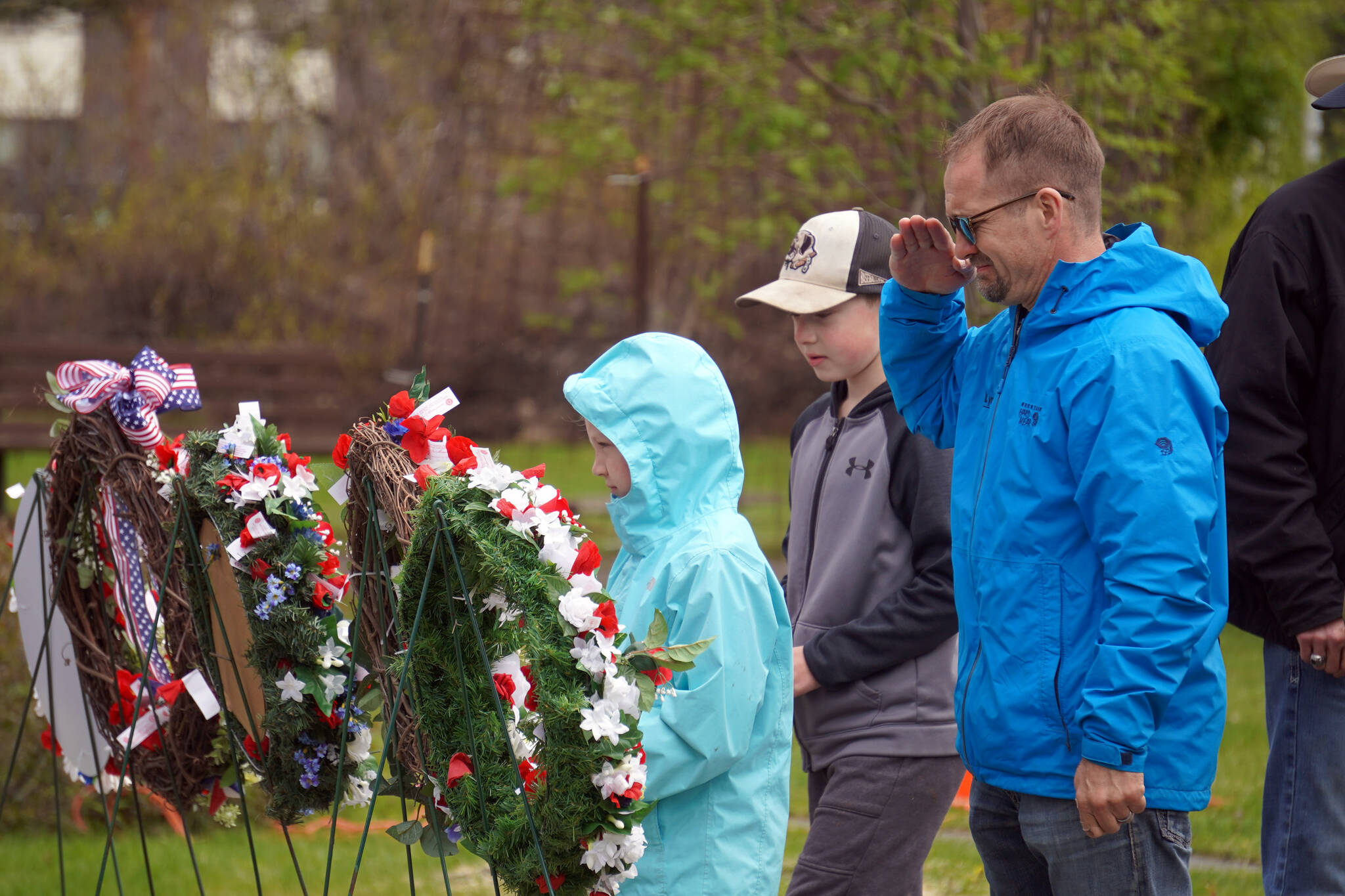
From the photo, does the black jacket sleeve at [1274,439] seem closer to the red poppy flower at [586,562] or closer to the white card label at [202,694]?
the red poppy flower at [586,562]

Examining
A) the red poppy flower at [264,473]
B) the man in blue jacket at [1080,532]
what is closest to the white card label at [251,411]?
the red poppy flower at [264,473]

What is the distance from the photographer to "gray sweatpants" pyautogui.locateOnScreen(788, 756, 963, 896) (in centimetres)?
275

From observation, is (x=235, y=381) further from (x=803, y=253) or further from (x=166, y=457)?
(x=803, y=253)

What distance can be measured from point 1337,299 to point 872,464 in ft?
3.36

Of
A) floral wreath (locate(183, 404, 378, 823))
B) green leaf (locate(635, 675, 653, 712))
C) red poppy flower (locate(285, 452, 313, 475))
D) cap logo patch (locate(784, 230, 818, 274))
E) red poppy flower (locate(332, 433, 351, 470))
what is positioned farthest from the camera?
cap logo patch (locate(784, 230, 818, 274))

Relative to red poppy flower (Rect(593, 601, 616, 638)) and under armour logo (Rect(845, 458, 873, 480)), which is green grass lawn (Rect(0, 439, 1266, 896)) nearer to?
under armour logo (Rect(845, 458, 873, 480))

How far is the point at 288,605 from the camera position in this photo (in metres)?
2.62

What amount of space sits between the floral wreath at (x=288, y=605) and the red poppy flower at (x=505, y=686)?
0.48 meters

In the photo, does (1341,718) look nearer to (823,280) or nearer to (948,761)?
(948,761)

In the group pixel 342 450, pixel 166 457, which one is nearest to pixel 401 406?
pixel 342 450

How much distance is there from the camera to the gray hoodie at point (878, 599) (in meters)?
2.82

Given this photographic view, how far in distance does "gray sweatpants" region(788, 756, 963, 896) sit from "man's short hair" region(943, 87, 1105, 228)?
3.98 feet

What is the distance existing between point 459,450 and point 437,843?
72cm

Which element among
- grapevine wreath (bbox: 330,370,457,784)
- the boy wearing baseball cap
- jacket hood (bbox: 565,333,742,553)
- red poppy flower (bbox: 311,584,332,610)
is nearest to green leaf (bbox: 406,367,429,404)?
grapevine wreath (bbox: 330,370,457,784)
